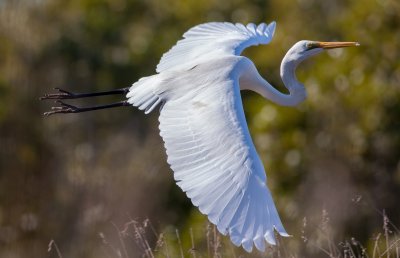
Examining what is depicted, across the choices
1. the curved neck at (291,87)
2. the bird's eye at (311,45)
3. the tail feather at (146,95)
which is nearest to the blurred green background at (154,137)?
the curved neck at (291,87)

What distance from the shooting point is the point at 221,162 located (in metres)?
5.03

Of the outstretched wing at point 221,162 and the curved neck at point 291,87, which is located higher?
the curved neck at point 291,87

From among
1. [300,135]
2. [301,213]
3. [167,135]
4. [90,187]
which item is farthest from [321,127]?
[167,135]

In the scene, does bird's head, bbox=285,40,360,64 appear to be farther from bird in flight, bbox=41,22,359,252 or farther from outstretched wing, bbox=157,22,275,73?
outstretched wing, bbox=157,22,275,73

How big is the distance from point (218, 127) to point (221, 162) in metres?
0.27

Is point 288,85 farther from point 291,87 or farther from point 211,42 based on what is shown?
point 211,42

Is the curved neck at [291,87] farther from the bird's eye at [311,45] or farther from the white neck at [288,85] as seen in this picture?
the bird's eye at [311,45]

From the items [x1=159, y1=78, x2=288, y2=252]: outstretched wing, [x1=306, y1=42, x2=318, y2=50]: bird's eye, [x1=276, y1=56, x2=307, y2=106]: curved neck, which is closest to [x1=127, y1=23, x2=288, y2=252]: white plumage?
[x1=159, y1=78, x2=288, y2=252]: outstretched wing

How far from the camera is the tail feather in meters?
5.89

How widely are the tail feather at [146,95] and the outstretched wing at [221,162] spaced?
19 cm

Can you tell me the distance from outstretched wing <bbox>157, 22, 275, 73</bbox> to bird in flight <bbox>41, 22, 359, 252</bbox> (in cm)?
1

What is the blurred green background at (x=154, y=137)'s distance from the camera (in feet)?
30.6

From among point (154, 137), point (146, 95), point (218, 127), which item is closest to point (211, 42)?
point (146, 95)

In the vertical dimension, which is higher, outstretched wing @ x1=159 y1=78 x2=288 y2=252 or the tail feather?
the tail feather
